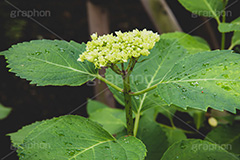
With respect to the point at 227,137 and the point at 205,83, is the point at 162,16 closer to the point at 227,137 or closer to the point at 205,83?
the point at 227,137

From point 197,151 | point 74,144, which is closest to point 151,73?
point 197,151

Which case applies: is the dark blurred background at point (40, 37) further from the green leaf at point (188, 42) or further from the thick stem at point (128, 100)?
the thick stem at point (128, 100)

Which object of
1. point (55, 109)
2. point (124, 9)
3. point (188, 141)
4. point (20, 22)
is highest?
point (20, 22)

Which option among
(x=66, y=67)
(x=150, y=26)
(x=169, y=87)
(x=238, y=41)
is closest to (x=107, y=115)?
(x=66, y=67)

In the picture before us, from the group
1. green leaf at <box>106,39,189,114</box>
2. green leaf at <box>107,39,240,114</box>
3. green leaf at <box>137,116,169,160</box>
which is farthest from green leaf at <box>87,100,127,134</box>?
green leaf at <box>107,39,240,114</box>

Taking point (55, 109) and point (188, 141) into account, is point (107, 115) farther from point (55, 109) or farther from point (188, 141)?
point (55, 109)

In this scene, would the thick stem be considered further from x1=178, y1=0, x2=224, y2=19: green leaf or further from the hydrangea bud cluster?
x1=178, y1=0, x2=224, y2=19: green leaf
